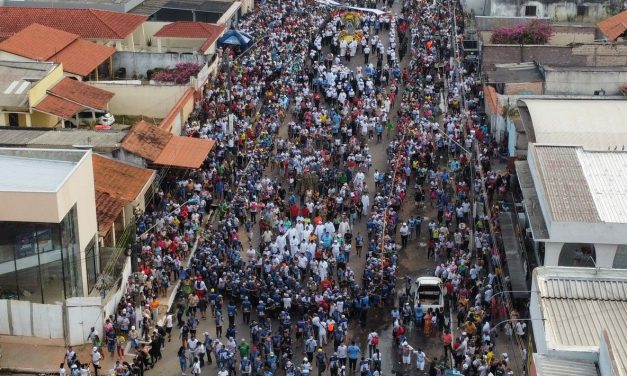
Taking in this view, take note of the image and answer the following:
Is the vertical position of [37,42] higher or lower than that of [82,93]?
higher

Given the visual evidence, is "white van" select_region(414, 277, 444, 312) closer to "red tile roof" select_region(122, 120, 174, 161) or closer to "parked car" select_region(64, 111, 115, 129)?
"red tile roof" select_region(122, 120, 174, 161)

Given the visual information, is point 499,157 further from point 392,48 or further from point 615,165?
point 392,48

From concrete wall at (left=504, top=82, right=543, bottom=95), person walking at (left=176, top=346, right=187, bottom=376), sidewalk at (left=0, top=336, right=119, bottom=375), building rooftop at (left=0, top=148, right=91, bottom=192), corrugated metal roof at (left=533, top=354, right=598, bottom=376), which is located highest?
building rooftop at (left=0, top=148, right=91, bottom=192)

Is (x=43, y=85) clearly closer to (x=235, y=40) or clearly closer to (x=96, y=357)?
(x=235, y=40)

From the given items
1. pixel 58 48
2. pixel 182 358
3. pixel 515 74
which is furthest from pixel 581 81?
pixel 182 358

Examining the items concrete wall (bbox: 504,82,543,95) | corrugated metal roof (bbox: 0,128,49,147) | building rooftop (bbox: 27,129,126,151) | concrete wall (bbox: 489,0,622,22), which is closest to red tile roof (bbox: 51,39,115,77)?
building rooftop (bbox: 27,129,126,151)

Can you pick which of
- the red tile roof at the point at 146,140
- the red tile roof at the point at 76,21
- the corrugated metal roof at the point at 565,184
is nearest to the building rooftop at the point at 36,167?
the red tile roof at the point at 146,140
